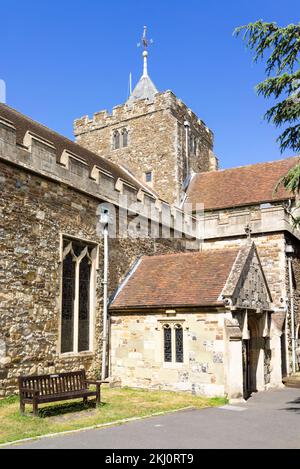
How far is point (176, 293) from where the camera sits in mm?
12906

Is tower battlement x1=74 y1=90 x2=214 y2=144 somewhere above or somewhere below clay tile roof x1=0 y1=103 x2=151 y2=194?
above

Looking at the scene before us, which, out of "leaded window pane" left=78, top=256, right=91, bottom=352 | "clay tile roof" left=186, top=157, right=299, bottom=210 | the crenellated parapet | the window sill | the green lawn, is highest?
"clay tile roof" left=186, top=157, right=299, bottom=210

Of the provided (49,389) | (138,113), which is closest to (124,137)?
(138,113)

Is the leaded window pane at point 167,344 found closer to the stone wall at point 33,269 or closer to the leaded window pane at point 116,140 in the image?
the stone wall at point 33,269

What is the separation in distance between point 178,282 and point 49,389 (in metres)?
5.40

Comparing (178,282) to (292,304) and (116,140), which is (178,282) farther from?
(116,140)

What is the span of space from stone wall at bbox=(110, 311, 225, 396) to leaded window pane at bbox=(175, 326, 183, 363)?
153mm

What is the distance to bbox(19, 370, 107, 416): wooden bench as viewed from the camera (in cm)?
864

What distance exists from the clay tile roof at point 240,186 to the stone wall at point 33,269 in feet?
34.9

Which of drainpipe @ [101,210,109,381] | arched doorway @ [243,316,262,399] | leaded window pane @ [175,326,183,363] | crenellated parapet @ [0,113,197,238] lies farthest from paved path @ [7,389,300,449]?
crenellated parapet @ [0,113,197,238]

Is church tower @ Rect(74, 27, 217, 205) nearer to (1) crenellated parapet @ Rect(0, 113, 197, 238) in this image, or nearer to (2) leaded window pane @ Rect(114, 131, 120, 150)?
(2) leaded window pane @ Rect(114, 131, 120, 150)

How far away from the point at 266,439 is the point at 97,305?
7.30 meters
